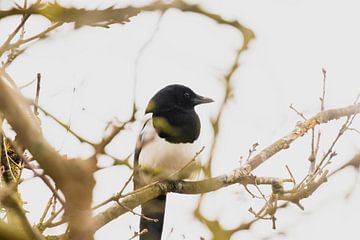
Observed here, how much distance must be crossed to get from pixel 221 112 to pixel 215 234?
0.28 m

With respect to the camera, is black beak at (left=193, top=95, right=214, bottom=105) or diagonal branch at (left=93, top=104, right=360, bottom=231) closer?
diagonal branch at (left=93, top=104, right=360, bottom=231)

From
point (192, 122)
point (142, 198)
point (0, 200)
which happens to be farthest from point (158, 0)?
point (192, 122)

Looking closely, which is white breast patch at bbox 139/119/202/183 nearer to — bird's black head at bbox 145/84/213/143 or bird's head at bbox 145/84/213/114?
bird's black head at bbox 145/84/213/143

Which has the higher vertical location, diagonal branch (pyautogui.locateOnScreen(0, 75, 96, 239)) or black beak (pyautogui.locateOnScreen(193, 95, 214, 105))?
black beak (pyautogui.locateOnScreen(193, 95, 214, 105))

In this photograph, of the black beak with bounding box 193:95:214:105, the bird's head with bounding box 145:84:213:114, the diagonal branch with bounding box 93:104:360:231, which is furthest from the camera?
the black beak with bounding box 193:95:214:105

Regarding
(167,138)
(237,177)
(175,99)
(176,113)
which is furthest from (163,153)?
(237,177)

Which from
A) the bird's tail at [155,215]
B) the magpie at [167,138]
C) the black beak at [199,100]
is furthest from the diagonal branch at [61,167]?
the black beak at [199,100]

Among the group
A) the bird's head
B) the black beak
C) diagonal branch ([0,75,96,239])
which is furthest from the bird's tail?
diagonal branch ([0,75,96,239])

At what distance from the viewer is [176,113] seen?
5445 mm

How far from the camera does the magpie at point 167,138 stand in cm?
502

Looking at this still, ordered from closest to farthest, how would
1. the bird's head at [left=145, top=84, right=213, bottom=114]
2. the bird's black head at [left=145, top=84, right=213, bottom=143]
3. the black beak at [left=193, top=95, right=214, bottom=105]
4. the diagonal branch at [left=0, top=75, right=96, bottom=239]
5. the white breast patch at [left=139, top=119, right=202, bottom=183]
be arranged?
the diagonal branch at [left=0, top=75, right=96, bottom=239] < the white breast patch at [left=139, top=119, right=202, bottom=183] < the bird's black head at [left=145, top=84, right=213, bottom=143] < the bird's head at [left=145, top=84, right=213, bottom=114] < the black beak at [left=193, top=95, right=214, bottom=105]

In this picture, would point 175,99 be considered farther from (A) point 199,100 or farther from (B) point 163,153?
(B) point 163,153

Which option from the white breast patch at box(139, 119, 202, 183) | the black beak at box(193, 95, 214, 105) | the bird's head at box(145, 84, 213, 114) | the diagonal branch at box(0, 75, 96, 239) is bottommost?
the diagonal branch at box(0, 75, 96, 239)

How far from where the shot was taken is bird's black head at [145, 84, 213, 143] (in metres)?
5.15
